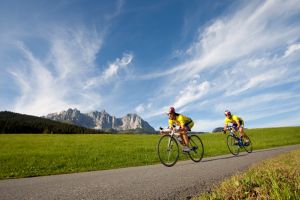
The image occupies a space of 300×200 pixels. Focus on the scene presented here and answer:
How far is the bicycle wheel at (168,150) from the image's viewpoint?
1208cm

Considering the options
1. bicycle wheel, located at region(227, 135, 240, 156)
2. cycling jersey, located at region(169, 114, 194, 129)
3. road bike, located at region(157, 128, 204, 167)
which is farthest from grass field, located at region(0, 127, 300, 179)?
cycling jersey, located at region(169, 114, 194, 129)

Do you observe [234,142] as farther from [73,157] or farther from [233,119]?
[73,157]

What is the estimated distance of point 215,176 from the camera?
8055mm

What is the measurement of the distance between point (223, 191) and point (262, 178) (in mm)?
834

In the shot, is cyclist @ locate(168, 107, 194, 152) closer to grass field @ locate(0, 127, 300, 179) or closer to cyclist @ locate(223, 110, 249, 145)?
grass field @ locate(0, 127, 300, 179)

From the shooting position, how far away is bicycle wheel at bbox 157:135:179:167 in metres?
12.1

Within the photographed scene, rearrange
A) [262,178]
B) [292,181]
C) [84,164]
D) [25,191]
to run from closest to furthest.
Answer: [292,181], [262,178], [25,191], [84,164]

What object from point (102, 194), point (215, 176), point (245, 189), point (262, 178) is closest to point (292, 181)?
point (262, 178)

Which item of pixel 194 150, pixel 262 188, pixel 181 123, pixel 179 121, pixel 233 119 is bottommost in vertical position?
pixel 262 188

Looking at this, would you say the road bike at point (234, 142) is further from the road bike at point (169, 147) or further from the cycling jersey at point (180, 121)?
the cycling jersey at point (180, 121)

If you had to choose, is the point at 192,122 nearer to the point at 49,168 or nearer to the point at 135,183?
the point at 135,183

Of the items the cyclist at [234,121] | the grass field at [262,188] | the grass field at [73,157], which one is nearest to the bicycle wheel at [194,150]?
the grass field at [73,157]

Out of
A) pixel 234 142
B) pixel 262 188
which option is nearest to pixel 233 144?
pixel 234 142

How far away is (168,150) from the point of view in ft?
40.7
